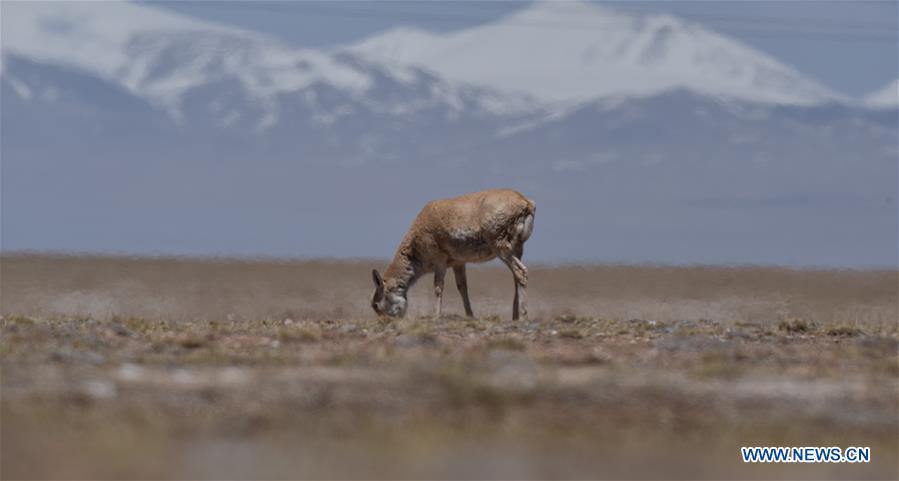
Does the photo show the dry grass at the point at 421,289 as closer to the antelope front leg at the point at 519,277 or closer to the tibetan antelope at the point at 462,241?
the tibetan antelope at the point at 462,241

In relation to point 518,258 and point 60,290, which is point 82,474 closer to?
point 518,258

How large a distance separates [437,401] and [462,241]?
15558mm

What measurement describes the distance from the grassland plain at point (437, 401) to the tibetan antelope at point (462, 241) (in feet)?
11.3

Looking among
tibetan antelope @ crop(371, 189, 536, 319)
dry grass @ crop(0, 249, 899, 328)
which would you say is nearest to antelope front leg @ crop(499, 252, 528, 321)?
tibetan antelope @ crop(371, 189, 536, 319)

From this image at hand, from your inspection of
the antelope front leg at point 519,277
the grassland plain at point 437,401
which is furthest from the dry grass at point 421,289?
the grassland plain at point 437,401

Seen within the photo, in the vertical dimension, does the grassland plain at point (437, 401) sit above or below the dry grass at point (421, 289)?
below

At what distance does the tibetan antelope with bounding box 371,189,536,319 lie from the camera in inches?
1304

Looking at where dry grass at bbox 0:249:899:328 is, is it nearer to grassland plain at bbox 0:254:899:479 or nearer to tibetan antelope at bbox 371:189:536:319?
tibetan antelope at bbox 371:189:536:319

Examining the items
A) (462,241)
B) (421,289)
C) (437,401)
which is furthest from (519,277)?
(421,289)

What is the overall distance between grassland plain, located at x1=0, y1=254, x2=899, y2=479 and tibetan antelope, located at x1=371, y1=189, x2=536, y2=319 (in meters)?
3.45

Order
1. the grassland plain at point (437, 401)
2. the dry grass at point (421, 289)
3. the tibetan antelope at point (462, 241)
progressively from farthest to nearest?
the dry grass at point (421, 289)
the tibetan antelope at point (462, 241)
the grassland plain at point (437, 401)

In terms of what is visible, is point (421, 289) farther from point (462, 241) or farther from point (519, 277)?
point (519, 277)

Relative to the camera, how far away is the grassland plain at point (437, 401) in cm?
1586

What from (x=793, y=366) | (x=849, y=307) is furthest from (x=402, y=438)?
(x=849, y=307)
